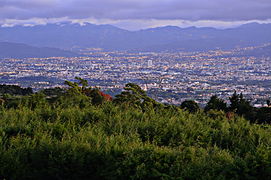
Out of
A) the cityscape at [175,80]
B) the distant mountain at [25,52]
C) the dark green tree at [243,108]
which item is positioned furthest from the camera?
the distant mountain at [25,52]

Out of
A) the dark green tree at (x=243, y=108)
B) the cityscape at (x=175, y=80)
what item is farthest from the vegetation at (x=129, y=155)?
the cityscape at (x=175, y=80)

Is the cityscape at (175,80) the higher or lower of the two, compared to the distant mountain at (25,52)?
lower

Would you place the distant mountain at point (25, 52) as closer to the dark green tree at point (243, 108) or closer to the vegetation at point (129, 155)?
the dark green tree at point (243, 108)

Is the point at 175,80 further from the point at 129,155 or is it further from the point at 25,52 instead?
the point at 25,52

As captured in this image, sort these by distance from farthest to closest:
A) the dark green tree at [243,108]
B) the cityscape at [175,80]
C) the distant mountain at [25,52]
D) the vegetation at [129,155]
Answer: the distant mountain at [25,52], the cityscape at [175,80], the dark green tree at [243,108], the vegetation at [129,155]

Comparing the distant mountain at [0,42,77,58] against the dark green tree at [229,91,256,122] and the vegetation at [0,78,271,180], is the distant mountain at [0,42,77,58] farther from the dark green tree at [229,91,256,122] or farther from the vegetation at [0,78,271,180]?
the vegetation at [0,78,271,180]

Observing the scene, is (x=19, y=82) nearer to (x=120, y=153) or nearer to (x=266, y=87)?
(x=266, y=87)

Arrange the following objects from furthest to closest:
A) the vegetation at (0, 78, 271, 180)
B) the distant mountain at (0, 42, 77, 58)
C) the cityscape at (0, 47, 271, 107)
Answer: the distant mountain at (0, 42, 77, 58) → the cityscape at (0, 47, 271, 107) → the vegetation at (0, 78, 271, 180)

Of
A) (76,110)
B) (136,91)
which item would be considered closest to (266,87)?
(136,91)

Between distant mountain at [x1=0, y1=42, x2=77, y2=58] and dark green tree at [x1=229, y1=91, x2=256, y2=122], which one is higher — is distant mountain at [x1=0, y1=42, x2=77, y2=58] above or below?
above

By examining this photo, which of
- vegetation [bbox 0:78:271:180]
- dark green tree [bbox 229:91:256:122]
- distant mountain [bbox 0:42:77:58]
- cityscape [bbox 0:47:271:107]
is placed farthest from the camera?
distant mountain [bbox 0:42:77:58]

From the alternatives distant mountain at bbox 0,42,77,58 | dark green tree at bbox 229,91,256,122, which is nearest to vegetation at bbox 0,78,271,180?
dark green tree at bbox 229,91,256,122

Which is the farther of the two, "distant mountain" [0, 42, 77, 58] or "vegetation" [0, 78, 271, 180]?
"distant mountain" [0, 42, 77, 58]

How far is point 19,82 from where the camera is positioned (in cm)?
4972
